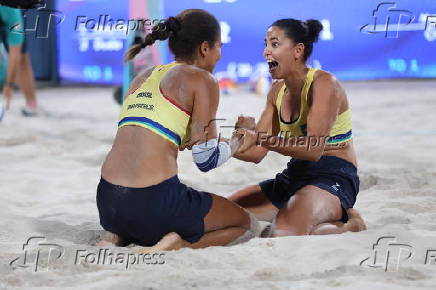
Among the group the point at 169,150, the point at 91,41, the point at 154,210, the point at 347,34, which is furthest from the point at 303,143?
the point at 91,41

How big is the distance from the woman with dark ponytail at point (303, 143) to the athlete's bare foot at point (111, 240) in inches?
26.7

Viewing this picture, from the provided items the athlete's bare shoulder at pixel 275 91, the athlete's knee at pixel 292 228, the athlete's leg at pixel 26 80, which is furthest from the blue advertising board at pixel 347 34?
the athlete's knee at pixel 292 228

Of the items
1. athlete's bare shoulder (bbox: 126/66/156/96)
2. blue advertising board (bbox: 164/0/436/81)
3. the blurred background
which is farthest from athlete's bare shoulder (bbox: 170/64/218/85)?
blue advertising board (bbox: 164/0/436/81)

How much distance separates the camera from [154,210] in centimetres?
282

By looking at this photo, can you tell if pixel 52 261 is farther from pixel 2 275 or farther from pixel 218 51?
pixel 218 51

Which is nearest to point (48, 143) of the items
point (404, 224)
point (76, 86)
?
point (404, 224)

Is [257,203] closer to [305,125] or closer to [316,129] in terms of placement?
[305,125]

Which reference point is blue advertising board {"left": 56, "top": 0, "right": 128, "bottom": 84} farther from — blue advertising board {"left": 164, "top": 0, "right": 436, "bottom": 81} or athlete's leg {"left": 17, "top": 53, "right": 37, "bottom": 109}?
athlete's leg {"left": 17, "top": 53, "right": 37, "bottom": 109}

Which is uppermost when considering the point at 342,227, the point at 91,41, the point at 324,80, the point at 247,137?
the point at 324,80

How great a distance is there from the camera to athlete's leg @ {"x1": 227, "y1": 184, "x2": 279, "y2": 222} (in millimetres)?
3586

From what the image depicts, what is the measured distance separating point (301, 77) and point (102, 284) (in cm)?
149

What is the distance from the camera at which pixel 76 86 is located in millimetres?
11086

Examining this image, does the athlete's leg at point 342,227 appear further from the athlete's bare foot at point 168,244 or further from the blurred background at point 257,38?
the blurred background at point 257,38

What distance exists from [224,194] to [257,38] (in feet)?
19.1
